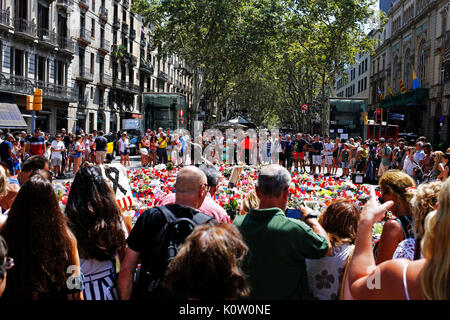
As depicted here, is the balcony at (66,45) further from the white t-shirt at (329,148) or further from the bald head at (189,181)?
the bald head at (189,181)

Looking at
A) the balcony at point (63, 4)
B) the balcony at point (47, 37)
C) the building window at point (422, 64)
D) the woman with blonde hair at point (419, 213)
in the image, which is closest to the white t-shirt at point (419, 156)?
the woman with blonde hair at point (419, 213)

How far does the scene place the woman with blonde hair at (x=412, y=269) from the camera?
5.77ft

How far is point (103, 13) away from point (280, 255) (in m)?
45.6

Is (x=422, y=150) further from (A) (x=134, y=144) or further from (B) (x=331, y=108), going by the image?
(A) (x=134, y=144)

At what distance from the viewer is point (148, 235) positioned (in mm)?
2885

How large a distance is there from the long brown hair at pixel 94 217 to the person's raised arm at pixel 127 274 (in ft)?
0.56

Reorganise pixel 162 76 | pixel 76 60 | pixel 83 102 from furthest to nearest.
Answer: pixel 162 76
pixel 83 102
pixel 76 60

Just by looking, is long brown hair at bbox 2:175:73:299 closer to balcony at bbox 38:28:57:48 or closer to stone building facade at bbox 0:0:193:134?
stone building facade at bbox 0:0:193:134

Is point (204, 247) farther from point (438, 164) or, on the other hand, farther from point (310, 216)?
point (438, 164)

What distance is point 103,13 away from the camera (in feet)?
144

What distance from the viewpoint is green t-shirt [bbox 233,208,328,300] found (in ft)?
9.26

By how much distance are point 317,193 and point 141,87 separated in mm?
49630

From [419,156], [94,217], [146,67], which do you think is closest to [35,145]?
[419,156]
